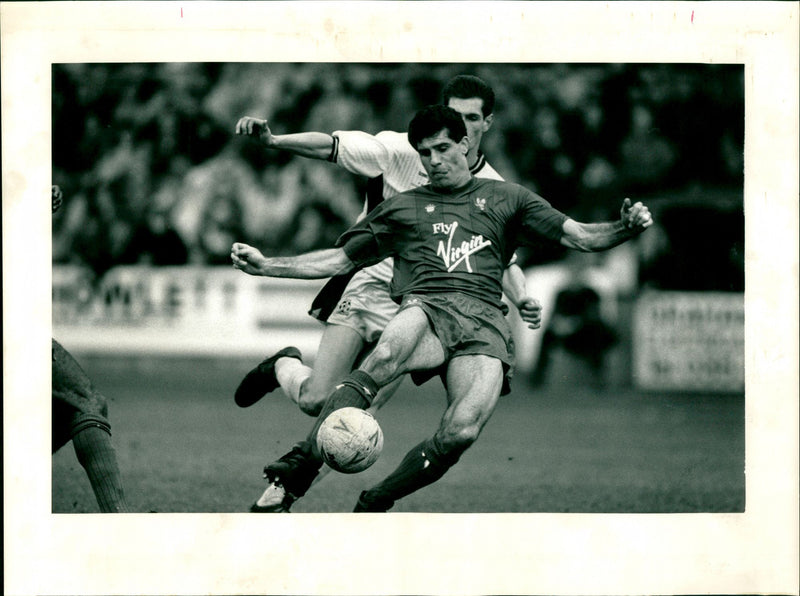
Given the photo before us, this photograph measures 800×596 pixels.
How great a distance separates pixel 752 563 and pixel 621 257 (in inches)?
448

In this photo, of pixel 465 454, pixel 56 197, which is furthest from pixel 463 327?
pixel 465 454

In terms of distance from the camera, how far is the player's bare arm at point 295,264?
635 centimetres

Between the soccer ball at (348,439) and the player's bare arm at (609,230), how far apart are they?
60.6 inches

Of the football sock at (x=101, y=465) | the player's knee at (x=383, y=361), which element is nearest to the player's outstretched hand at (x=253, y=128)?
the player's knee at (x=383, y=361)

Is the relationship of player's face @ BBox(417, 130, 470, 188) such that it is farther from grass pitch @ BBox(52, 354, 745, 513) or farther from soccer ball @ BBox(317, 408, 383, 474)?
→ soccer ball @ BBox(317, 408, 383, 474)

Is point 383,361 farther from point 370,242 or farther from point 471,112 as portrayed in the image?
point 471,112

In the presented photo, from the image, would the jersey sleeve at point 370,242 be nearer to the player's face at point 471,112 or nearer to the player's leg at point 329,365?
the player's leg at point 329,365

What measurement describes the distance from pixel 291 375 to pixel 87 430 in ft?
4.07

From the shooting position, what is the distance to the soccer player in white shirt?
6.88 metres

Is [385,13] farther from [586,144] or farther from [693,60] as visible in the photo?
[586,144]

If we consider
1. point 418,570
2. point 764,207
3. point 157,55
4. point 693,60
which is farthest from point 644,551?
point 157,55

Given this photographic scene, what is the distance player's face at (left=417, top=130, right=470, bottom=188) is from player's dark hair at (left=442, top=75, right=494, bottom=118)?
1.27ft

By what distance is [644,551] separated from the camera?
6.43m

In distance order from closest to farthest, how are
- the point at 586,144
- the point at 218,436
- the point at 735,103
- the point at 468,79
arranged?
the point at 468,79 → the point at 735,103 → the point at 218,436 → the point at 586,144
